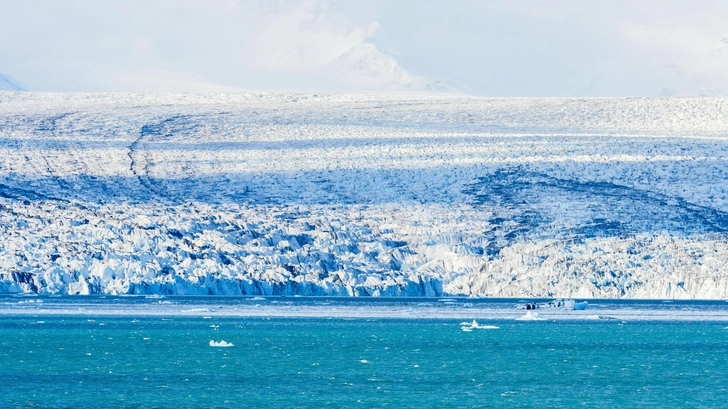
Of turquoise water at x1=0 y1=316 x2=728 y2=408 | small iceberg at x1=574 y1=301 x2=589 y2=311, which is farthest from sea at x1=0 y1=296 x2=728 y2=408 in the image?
small iceberg at x1=574 y1=301 x2=589 y2=311

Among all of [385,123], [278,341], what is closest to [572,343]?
[278,341]

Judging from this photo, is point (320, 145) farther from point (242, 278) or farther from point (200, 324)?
point (200, 324)

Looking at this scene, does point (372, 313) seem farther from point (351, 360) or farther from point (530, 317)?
point (351, 360)

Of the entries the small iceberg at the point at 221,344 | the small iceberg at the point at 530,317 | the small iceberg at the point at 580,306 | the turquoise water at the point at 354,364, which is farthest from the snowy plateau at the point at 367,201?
the small iceberg at the point at 221,344

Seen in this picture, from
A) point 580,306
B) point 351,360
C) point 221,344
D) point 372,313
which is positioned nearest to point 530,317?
point 580,306

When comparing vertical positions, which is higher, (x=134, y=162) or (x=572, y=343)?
(x=134, y=162)

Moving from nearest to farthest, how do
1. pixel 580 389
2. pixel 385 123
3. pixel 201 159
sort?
1. pixel 580 389
2. pixel 201 159
3. pixel 385 123
